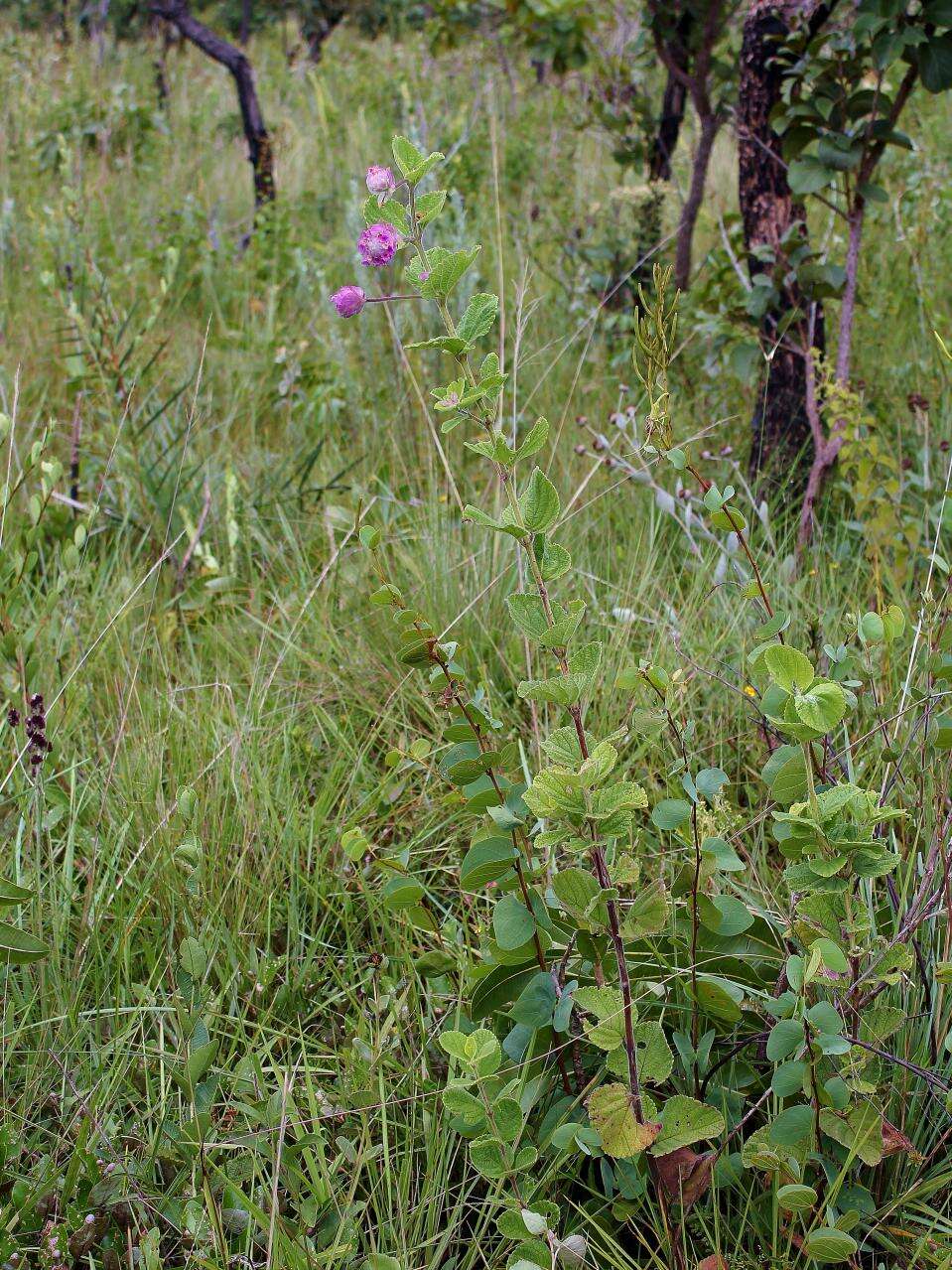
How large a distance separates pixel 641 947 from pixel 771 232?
1.94m

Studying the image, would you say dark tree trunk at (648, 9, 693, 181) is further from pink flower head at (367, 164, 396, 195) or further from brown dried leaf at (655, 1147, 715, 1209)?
brown dried leaf at (655, 1147, 715, 1209)

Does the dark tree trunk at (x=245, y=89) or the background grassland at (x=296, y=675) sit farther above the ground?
the dark tree trunk at (x=245, y=89)

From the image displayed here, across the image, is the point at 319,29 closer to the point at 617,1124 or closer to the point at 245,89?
the point at 245,89

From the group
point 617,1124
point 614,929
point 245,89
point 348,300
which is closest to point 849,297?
point 348,300

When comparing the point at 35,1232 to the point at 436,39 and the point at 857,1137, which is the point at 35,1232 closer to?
the point at 857,1137

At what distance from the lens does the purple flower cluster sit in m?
1.02

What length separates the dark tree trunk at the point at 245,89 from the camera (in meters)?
4.77

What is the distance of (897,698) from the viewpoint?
1686 mm

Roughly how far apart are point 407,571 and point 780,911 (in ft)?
3.77

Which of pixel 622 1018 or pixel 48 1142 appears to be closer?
pixel 622 1018

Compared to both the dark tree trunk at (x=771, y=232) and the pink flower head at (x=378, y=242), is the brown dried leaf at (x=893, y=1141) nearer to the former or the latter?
the pink flower head at (x=378, y=242)

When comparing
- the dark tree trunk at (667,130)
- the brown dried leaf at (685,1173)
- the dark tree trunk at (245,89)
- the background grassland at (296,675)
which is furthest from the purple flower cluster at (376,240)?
the dark tree trunk at (245,89)

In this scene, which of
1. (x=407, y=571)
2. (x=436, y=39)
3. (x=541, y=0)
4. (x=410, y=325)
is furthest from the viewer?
(x=436, y=39)

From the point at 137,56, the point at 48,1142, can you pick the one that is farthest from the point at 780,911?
the point at 137,56
